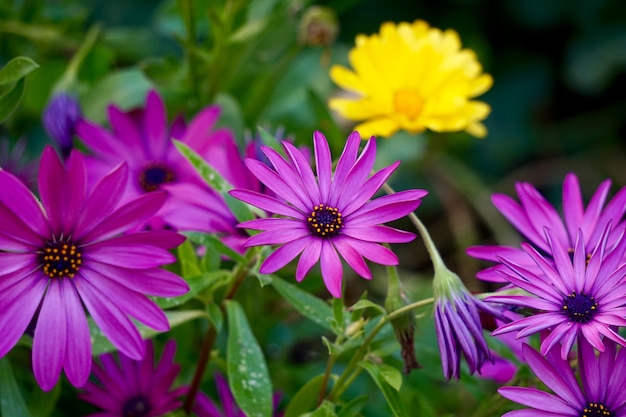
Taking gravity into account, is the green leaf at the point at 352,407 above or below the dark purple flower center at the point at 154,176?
below

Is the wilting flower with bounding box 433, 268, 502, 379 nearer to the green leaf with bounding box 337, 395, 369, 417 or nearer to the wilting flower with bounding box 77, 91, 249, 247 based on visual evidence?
the green leaf with bounding box 337, 395, 369, 417

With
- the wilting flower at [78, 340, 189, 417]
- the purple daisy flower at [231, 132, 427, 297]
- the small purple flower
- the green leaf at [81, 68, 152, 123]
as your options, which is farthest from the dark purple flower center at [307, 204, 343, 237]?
the green leaf at [81, 68, 152, 123]

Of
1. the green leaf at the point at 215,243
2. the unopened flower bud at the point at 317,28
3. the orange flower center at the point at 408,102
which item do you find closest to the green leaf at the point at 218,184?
the green leaf at the point at 215,243

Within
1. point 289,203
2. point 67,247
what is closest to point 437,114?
point 289,203

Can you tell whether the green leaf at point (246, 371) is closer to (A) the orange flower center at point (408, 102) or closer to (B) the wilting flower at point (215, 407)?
(B) the wilting flower at point (215, 407)

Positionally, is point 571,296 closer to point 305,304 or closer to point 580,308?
point 580,308
